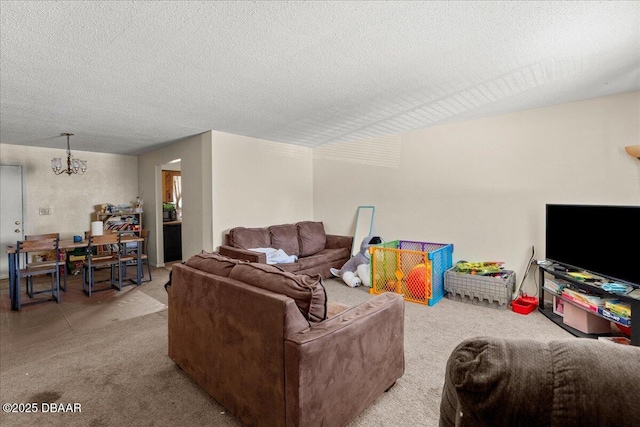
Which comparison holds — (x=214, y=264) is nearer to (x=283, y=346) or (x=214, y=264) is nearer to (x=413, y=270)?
(x=283, y=346)

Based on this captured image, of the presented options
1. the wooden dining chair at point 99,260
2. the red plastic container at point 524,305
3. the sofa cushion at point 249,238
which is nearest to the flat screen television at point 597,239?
the red plastic container at point 524,305

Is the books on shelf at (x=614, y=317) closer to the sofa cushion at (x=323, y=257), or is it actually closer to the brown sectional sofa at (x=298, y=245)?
the brown sectional sofa at (x=298, y=245)

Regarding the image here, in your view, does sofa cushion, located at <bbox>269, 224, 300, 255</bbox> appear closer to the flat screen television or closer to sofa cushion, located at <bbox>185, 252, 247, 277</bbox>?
sofa cushion, located at <bbox>185, 252, 247, 277</bbox>

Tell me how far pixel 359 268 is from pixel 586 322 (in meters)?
2.53

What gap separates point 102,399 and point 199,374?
2.01ft

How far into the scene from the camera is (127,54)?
221 centimetres

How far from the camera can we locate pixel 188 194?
16.4ft

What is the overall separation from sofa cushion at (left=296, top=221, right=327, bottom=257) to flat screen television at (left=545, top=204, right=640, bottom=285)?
10.5ft

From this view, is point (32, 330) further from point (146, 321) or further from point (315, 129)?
point (315, 129)

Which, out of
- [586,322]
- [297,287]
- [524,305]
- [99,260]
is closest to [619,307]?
[586,322]

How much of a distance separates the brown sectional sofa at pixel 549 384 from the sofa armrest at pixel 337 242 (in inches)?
184

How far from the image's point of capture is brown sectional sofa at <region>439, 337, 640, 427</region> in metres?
0.48

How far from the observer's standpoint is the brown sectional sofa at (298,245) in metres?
4.23

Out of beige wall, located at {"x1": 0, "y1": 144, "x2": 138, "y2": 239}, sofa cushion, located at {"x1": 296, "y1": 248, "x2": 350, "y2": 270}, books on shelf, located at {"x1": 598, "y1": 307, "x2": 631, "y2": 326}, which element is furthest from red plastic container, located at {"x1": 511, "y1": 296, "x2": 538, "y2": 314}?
beige wall, located at {"x1": 0, "y1": 144, "x2": 138, "y2": 239}
